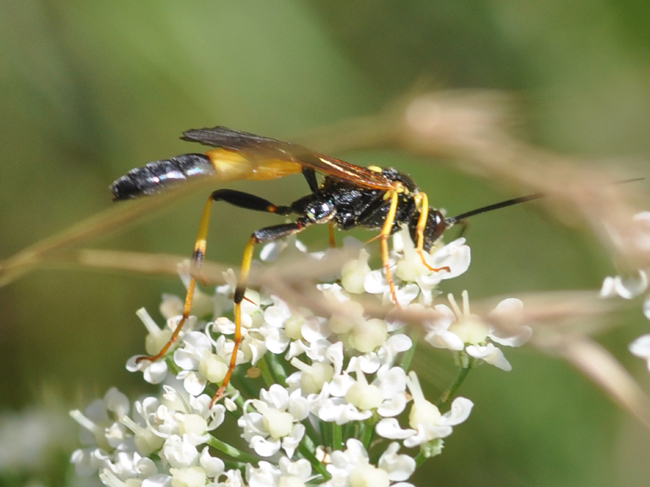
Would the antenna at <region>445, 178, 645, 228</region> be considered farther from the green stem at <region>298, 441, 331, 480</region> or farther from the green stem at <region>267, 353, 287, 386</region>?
the green stem at <region>298, 441, 331, 480</region>

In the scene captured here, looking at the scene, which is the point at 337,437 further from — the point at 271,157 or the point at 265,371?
the point at 271,157

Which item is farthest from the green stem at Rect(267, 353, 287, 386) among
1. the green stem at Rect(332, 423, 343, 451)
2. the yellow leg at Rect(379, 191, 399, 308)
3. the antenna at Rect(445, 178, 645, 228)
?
the antenna at Rect(445, 178, 645, 228)

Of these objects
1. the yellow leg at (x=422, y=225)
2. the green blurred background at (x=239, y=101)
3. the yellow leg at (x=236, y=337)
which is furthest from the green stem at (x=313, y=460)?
the green blurred background at (x=239, y=101)

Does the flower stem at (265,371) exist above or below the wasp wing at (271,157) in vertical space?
below

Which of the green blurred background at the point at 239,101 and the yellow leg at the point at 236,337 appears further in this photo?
the green blurred background at the point at 239,101

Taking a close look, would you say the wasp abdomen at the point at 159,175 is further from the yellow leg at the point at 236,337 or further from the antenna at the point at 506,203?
the antenna at the point at 506,203

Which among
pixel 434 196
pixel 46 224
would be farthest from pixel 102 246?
pixel 434 196

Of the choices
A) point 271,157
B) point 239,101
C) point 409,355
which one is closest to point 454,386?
point 409,355
